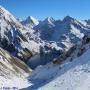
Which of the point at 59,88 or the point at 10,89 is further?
the point at 10,89

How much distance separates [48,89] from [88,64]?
40.5 ft

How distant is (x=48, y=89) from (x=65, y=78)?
4.61 meters

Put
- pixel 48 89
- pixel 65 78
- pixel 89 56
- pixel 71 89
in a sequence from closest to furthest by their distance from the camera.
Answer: pixel 71 89 < pixel 48 89 < pixel 65 78 < pixel 89 56

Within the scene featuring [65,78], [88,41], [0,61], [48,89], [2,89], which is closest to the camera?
[48,89]

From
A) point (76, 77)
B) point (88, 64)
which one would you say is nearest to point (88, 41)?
point (88, 64)

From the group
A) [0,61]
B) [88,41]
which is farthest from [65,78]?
[0,61]

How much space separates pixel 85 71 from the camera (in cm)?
5038

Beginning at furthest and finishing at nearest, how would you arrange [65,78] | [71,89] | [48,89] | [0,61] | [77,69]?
[0,61] < [77,69] < [65,78] < [48,89] < [71,89]

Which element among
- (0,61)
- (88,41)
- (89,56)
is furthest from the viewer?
(0,61)

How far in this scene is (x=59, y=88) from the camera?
4444 centimetres

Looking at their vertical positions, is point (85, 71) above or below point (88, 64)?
below

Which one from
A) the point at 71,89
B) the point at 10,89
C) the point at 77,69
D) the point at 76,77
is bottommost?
the point at 71,89

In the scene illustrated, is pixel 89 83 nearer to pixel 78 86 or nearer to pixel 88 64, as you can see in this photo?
pixel 78 86

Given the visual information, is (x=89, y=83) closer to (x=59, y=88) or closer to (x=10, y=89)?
(x=59, y=88)
